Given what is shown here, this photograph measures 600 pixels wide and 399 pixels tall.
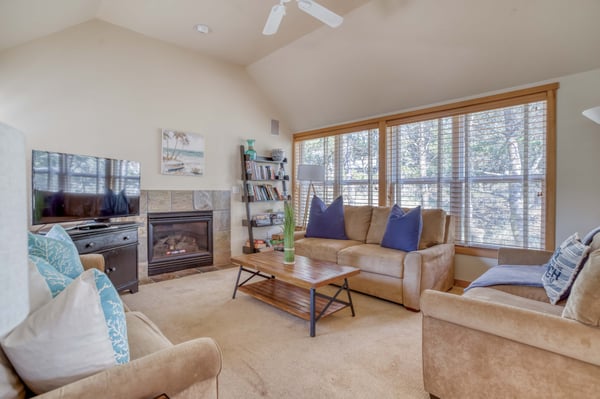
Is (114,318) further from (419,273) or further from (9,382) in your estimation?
(419,273)

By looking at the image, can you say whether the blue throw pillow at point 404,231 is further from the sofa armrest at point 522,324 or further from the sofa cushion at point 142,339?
the sofa cushion at point 142,339

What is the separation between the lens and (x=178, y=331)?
2410 millimetres

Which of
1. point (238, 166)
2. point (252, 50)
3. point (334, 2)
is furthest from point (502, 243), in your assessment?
point (252, 50)

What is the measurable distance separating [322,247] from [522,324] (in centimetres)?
240

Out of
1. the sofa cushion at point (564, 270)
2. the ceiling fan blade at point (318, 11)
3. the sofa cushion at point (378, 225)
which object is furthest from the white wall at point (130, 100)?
the sofa cushion at point (564, 270)

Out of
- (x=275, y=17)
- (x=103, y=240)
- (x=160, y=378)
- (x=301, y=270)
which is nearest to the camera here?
(x=160, y=378)

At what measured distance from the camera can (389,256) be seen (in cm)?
301

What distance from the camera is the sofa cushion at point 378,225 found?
145 inches

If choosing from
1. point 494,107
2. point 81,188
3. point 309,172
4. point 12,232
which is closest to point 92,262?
point 81,188

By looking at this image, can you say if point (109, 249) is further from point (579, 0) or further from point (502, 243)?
point (579, 0)

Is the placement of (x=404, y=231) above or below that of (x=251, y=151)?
below

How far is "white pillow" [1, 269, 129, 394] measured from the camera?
0.78 meters

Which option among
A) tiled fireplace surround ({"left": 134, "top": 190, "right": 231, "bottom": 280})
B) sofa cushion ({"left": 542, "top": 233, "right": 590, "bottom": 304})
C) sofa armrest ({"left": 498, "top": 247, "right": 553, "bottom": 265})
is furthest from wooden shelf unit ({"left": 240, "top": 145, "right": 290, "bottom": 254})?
sofa cushion ({"left": 542, "top": 233, "right": 590, "bottom": 304})

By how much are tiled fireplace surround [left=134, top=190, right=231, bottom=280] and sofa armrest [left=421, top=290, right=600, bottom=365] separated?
352cm
